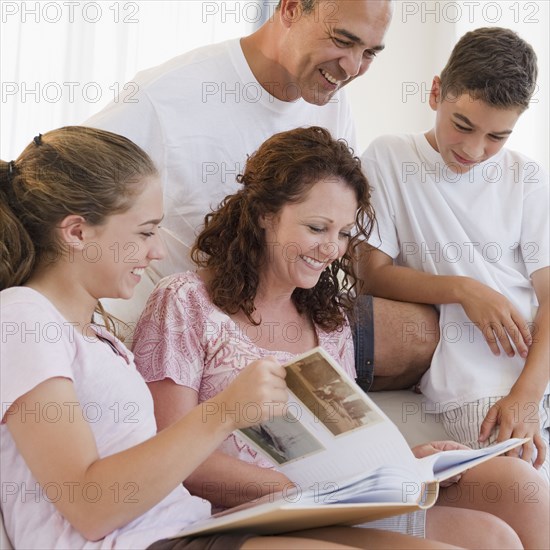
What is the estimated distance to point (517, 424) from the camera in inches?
70.7

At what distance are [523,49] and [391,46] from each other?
194cm

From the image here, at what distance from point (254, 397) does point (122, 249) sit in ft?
1.05

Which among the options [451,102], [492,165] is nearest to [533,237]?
[492,165]

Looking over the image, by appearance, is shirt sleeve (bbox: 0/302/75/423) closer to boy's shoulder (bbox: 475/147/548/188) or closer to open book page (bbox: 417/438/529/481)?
open book page (bbox: 417/438/529/481)

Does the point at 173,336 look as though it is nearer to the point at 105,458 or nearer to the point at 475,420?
the point at 105,458

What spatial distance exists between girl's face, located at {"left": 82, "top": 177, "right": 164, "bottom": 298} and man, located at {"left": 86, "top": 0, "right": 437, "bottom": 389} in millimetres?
476

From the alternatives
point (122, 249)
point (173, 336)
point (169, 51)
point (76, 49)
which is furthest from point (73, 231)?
point (169, 51)

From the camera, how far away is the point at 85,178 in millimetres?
1334

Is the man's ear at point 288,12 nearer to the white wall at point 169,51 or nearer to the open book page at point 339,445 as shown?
the open book page at point 339,445

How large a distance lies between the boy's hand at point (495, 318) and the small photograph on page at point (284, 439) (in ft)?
2.25

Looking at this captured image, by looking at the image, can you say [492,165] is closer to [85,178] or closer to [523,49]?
[523,49]

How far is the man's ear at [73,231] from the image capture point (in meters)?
1.31

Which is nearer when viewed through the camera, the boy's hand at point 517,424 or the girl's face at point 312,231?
the girl's face at point 312,231

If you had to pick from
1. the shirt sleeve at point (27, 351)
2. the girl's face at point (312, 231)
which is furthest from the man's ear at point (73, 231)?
the girl's face at point (312, 231)
